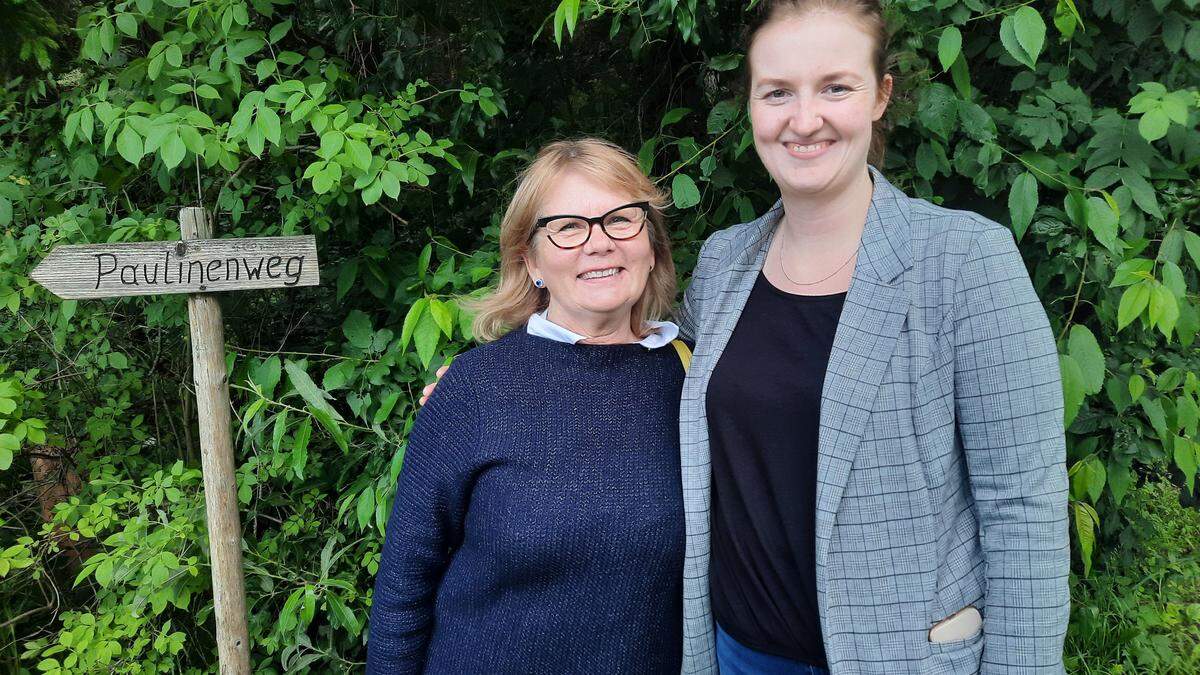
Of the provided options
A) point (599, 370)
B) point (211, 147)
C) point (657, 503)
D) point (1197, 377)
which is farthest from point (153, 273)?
point (1197, 377)

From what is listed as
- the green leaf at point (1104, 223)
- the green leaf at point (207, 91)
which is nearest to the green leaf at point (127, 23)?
the green leaf at point (207, 91)

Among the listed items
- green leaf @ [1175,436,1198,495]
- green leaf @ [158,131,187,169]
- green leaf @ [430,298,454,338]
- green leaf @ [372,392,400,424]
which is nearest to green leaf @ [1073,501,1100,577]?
green leaf @ [1175,436,1198,495]

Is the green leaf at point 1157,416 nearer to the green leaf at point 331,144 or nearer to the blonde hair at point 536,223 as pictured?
the blonde hair at point 536,223

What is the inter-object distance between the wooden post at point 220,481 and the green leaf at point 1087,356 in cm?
206

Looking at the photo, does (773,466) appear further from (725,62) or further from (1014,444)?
(725,62)

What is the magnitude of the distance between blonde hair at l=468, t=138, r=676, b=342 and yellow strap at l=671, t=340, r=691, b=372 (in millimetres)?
68

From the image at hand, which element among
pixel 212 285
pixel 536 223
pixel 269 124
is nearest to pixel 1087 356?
pixel 536 223

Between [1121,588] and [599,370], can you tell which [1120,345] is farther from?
[599,370]

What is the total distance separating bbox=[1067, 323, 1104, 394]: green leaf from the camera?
162cm

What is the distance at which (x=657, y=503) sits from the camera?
55.7 inches

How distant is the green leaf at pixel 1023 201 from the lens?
1.68 metres

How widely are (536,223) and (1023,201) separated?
106 cm

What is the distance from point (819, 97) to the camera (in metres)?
1.22

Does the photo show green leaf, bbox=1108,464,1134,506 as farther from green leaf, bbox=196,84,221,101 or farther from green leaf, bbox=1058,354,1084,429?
green leaf, bbox=196,84,221,101
